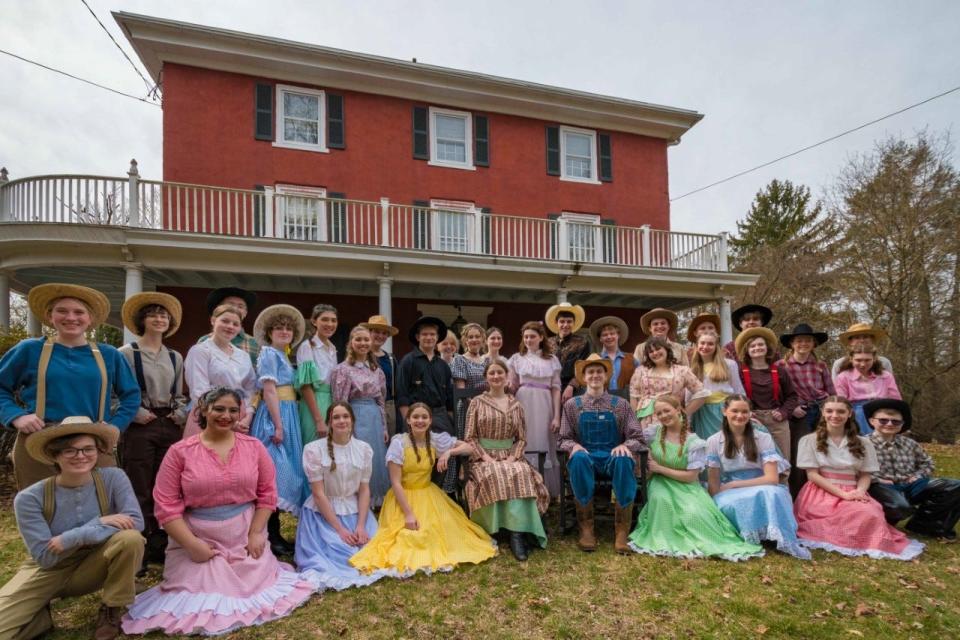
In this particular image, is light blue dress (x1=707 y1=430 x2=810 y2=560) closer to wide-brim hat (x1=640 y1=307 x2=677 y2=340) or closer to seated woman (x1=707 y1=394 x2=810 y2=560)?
seated woman (x1=707 y1=394 x2=810 y2=560)

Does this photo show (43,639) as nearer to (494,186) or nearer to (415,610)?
(415,610)

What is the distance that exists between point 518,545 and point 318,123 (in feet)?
37.0

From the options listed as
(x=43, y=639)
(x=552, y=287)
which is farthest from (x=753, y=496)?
(x=552, y=287)

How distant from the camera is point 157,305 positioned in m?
3.84

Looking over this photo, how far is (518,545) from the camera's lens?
4062mm

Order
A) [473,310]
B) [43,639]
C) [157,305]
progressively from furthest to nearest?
[473,310]
[157,305]
[43,639]

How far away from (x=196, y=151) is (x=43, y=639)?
1086 centimetres

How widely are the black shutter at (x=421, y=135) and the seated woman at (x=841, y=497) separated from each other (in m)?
10.8

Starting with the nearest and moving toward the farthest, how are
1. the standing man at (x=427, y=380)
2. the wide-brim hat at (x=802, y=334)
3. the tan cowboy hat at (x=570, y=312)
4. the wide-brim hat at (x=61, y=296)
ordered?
the wide-brim hat at (x=61, y=296)
the standing man at (x=427, y=380)
the wide-brim hat at (x=802, y=334)
the tan cowboy hat at (x=570, y=312)

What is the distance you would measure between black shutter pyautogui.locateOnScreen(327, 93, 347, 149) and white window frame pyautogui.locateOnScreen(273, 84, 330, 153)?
0.09m

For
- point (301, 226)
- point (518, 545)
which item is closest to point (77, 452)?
point (518, 545)

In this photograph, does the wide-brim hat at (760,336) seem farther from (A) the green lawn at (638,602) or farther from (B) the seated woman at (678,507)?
(A) the green lawn at (638,602)

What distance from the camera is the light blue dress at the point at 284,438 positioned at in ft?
13.4

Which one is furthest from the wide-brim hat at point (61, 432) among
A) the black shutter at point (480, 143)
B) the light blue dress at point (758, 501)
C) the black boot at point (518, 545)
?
the black shutter at point (480, 143)
